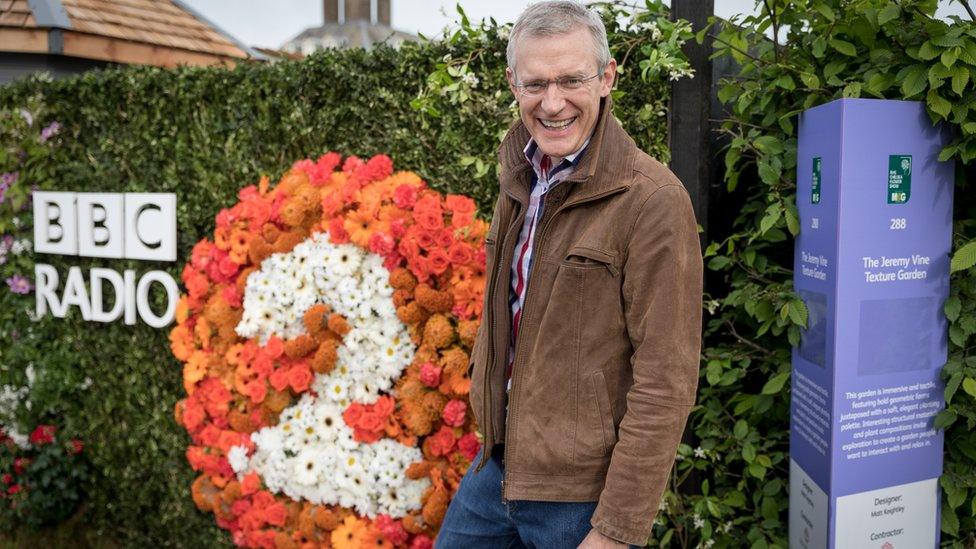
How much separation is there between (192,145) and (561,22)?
8.70 feet

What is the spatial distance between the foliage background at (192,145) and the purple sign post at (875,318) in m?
0.68

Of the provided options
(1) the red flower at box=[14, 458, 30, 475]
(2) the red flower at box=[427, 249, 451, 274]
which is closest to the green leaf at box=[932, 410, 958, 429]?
(2) the red flower at box=[427, 249, 451, 274]

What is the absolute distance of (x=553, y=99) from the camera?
163 cm

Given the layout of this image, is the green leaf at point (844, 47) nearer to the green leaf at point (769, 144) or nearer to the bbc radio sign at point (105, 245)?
the green leaf at point (769, 144)

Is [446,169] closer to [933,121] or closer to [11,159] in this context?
[933,121]

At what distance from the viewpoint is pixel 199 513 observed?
369cm

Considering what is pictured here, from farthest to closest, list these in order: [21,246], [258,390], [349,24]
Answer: [349,24]
[21,246]
[258,390]

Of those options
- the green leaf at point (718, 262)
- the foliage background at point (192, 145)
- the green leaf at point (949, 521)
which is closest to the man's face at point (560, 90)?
the foliage background at point (192, 145)

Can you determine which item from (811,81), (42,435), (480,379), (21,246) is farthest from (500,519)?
(21,246)

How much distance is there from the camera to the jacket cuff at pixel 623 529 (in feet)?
5.06

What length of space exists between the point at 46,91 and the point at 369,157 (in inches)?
83.6

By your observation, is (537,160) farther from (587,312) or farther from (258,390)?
(258,390)

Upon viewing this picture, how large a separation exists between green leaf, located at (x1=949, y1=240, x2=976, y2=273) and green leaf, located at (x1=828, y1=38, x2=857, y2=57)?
65 centimetres

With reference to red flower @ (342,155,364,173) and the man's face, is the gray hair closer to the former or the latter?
the man's face
